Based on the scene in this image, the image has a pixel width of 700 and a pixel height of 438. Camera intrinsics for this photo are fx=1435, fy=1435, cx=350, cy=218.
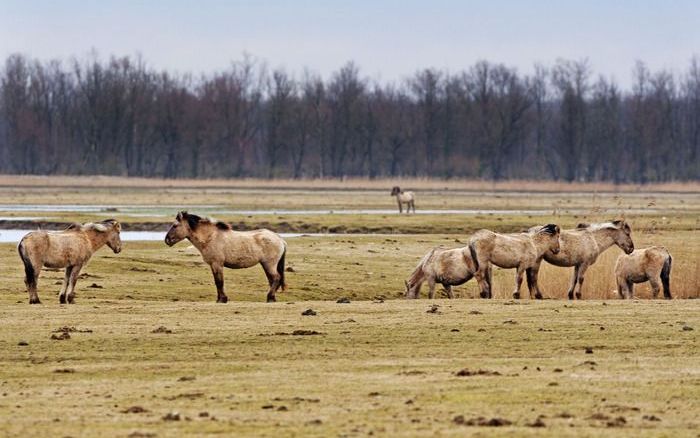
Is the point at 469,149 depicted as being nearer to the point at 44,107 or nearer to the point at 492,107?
the point at 492,107

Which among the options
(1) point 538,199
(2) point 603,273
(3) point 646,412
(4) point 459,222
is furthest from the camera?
(1) point 538,199

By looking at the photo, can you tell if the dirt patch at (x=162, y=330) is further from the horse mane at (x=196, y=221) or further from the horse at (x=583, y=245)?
the horse at (x=583, y=245)

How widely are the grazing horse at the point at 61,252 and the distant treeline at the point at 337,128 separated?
102 m

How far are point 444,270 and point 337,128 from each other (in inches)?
4306

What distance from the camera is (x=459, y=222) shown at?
49656mm

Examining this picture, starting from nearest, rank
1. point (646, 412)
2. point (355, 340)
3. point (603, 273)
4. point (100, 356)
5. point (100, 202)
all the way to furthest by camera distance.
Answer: point (646, 412) → point (100, 356) → point (355, 340) → point (603, 273) → point (100, 202)

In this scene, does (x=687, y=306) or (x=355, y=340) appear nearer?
(x=355, y=340)

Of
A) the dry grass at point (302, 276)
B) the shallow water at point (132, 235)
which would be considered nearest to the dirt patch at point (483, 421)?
the dry grass at point (302, 276)

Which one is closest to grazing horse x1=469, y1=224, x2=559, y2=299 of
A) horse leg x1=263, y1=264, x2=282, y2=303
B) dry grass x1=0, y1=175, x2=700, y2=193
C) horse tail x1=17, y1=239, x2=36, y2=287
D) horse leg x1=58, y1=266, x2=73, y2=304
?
horse leg x1=263, y1=264, x2=282, y2=303

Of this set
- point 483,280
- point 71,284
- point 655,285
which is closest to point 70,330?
point 71,284

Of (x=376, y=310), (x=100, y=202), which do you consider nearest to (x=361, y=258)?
(x=376, y=310)

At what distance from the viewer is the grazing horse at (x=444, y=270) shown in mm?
25000

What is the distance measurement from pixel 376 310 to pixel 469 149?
114 meters

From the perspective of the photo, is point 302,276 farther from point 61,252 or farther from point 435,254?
point 61,252
